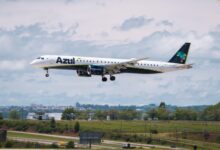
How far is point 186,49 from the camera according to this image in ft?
529

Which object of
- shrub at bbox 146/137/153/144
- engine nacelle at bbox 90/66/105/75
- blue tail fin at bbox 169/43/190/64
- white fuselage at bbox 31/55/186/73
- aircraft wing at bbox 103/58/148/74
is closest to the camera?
white fuselage at bbox 31/55/186/73

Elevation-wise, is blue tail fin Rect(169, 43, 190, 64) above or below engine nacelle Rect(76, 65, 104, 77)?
above

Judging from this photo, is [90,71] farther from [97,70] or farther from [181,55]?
[181,55]

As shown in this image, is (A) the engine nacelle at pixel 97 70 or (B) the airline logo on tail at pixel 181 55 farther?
(B) the airline logo on tail at pixel 181 55

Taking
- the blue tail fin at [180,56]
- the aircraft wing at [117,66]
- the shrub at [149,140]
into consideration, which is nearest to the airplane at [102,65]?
the aircraft wing at [117,66]

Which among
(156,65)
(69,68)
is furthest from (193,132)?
(69,68)

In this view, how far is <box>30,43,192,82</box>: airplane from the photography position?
138 metres

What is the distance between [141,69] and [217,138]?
3656 centimetres

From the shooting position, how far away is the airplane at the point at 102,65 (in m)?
138

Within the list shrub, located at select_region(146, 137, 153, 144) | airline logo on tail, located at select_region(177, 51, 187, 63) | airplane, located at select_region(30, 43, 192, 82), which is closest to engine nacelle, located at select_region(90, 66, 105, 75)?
airplane, located at select_region(30, 43, 192, 82)

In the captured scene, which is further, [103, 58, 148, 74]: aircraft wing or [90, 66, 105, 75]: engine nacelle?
[103, 58, 148, 74]: aircraft wing

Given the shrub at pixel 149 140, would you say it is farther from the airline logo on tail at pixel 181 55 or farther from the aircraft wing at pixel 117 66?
the aircraft wing at pixel 117 66

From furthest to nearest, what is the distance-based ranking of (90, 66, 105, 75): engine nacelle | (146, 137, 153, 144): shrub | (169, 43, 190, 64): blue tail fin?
(146, 137, 153, 144): shrub → (169, 43, 190, 64): blue tail fin → (90, 66, 105, 75): engine nacelle

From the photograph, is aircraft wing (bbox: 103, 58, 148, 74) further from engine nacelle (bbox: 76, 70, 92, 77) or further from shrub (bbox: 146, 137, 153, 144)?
shrub (bbox: 146, 137, 153, 144)
